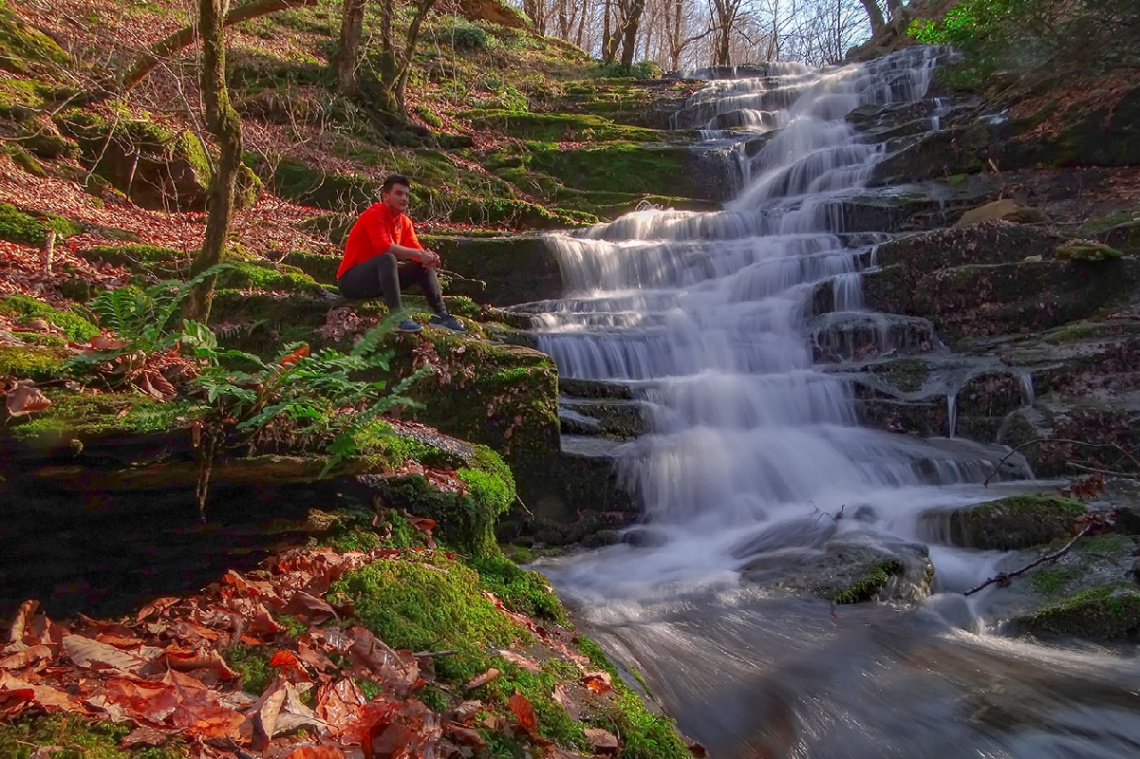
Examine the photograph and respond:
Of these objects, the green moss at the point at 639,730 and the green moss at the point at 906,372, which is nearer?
the green moss at the point at 639,730

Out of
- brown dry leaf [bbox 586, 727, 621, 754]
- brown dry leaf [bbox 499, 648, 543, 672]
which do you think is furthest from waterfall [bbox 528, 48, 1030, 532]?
brown dry leaf [bbox 586, 727, 621, 754]

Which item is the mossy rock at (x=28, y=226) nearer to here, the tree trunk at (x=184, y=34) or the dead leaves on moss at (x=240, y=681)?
the tree trunk at (x=184, y=34)

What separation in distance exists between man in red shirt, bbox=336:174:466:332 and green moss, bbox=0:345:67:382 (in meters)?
3.79

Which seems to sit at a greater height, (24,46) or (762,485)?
(24,46)

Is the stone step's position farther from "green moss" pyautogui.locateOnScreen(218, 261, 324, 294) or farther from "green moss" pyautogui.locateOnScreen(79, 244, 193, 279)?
"green moss" pyautogui.locateOnScreen(79, 244, 193, 279)

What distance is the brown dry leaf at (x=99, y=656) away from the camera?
6.70 feet

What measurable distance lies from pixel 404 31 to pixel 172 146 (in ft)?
44.6

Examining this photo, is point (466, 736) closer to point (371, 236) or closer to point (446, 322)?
point (446, 322)

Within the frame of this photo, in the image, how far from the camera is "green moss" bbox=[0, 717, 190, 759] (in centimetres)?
162

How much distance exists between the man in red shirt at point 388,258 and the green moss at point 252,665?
15.4 feet

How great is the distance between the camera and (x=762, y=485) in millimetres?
7398

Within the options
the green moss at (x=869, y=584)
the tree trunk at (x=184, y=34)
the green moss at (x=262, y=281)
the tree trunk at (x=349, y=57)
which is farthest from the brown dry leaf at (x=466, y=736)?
the tree trunk at (x=349, y=57)

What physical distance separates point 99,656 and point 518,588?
Answer: 6.27 feet

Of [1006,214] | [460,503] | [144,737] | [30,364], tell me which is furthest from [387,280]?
[1006,214]
